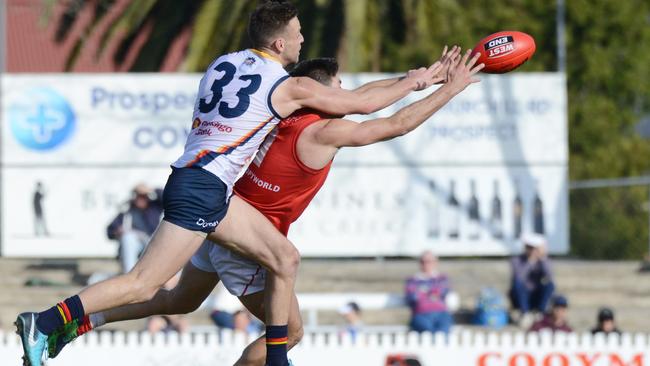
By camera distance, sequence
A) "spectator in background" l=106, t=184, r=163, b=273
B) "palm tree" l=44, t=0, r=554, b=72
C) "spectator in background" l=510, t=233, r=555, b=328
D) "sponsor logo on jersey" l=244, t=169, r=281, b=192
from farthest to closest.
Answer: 1. "palm tree" l=44, t=0, r=554, b=72
2. "spectator in background" l=106, t=184, r=163, b=273
3. "spectator in background" l=510, t=233, r=555, b=328
4. "sponsor logo on jersey" l=244, t=169, r=281, b=192

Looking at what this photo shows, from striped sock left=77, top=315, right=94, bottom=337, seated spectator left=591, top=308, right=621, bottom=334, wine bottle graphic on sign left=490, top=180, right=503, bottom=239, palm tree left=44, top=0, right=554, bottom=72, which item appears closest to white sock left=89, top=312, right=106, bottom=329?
striped sock left=77, top=315, right=94, bottom=337

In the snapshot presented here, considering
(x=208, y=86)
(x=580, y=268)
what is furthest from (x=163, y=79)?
(x=208, y=86)

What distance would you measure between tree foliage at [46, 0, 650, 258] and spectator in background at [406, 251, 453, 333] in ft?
18.7

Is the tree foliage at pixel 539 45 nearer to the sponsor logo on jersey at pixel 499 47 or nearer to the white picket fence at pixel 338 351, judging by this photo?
the white picket fence at pixel 338 351

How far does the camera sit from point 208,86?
22.0 feet

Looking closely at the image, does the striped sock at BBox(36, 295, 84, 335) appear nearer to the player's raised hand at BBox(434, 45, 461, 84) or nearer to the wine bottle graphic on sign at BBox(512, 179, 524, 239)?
the player's raised hand at BBox(434, 45, 461, 84)

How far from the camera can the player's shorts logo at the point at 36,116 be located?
16203mm

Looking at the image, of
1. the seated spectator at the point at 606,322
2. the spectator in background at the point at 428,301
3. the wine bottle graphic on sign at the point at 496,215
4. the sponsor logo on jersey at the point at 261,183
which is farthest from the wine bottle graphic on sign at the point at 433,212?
the sponsor logo on jersey at the point at 261,183

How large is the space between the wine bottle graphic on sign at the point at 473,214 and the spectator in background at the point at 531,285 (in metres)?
2.58

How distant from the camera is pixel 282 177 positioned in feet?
22.7

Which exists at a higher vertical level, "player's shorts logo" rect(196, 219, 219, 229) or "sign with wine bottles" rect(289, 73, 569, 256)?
"sign with wine bottles" rect(289, 73, 569, 256)

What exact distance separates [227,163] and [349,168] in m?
9.87

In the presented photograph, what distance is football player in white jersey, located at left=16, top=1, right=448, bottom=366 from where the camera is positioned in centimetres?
652

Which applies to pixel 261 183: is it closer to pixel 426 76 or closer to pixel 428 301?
pixel 426 76
